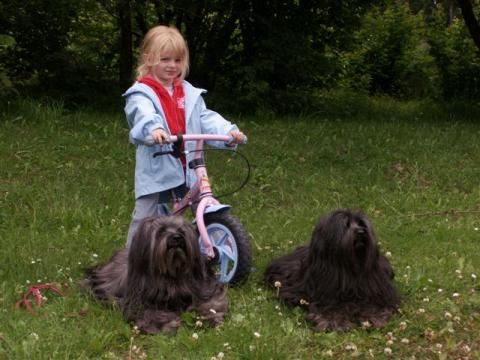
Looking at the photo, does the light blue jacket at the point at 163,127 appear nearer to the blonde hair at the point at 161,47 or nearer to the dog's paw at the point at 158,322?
the blonde hair at the point at 161,47

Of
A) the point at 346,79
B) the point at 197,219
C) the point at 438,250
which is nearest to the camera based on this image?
the point at 197,219

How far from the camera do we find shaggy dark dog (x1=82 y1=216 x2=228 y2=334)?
440 centimetres

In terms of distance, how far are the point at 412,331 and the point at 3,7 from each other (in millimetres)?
9356

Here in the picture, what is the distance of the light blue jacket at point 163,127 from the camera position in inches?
199

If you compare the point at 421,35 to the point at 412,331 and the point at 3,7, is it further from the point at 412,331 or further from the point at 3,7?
the point at 412,331

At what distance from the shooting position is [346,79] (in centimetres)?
1756

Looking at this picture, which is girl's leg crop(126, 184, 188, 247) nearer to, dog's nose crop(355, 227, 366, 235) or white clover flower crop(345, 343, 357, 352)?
dog's nose crop(355, 227, 366, 235)

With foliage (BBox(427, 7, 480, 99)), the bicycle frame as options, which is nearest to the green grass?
the bicycle frame

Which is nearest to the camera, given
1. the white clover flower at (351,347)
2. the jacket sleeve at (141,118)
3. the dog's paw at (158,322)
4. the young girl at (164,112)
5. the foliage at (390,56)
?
the white clover flower at (351,347)

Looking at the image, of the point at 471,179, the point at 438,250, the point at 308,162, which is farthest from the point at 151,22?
the point at 438,250

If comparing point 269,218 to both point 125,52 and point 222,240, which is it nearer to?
point 222,240

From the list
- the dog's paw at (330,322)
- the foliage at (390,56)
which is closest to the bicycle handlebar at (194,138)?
the dog's paw at (330,322)

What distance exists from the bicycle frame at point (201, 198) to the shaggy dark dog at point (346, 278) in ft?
2.17

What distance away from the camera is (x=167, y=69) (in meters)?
5.16
